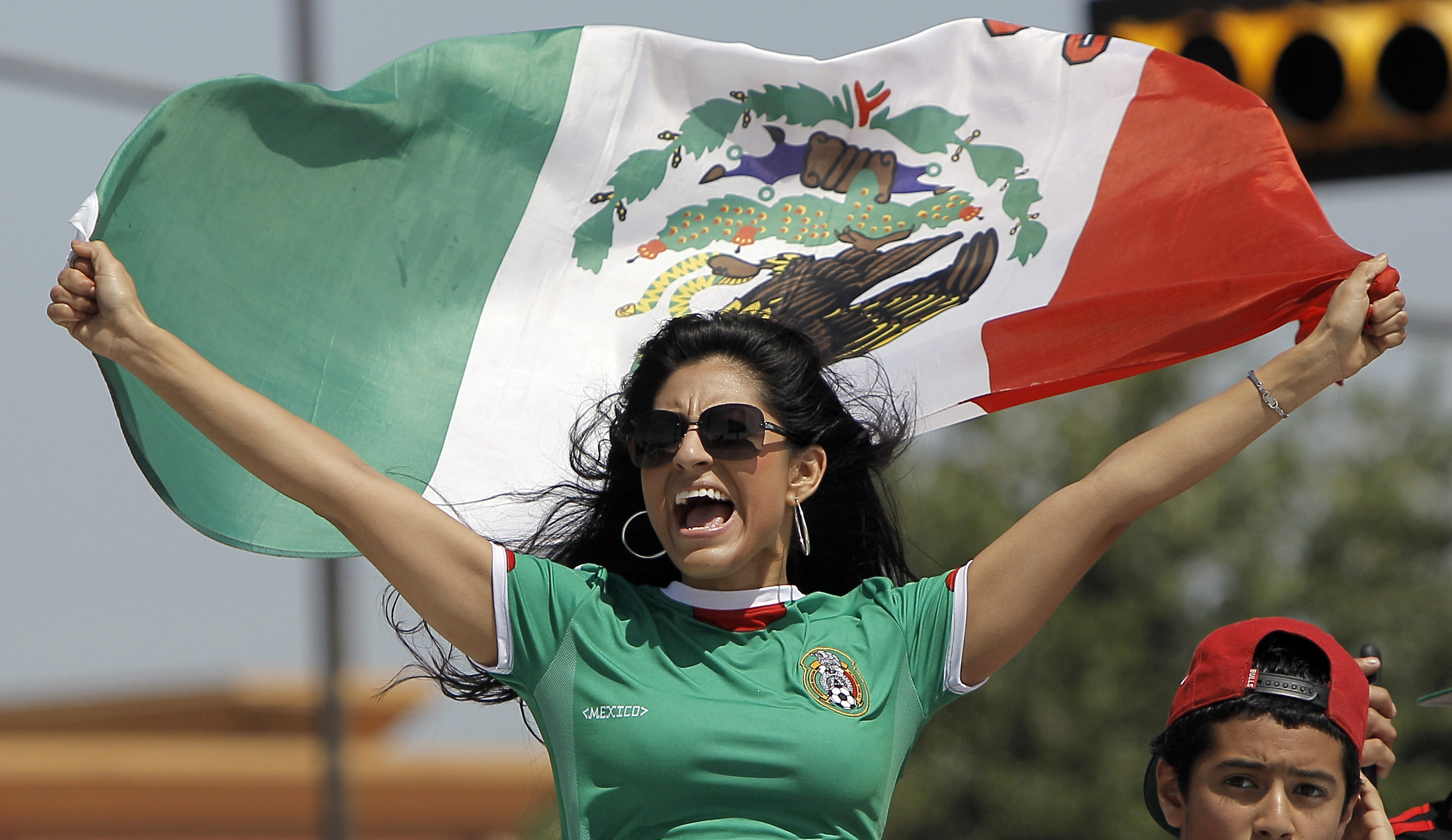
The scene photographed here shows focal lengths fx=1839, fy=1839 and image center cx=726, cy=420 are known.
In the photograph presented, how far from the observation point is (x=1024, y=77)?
3959mm

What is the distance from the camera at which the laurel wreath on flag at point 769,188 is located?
393 cm

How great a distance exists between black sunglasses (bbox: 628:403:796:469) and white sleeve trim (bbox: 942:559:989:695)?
1.28 ft

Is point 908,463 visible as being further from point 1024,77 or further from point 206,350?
point 206,350

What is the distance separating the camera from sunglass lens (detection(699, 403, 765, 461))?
116 inches

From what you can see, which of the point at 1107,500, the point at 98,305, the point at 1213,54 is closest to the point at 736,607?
the point at 1107,500

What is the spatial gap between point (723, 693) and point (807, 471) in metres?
0.50

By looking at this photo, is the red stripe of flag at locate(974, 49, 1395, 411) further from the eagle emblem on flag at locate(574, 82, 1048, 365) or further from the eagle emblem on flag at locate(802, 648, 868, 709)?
the eagle emblem on flag at locate(802, 648, 868, 709)

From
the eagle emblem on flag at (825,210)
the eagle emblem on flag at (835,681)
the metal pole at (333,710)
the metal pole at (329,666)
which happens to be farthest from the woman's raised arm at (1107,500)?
the metal pole at (329,666)

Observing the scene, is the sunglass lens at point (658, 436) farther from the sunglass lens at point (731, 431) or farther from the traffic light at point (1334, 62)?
the traffic light at point (1334, 62)

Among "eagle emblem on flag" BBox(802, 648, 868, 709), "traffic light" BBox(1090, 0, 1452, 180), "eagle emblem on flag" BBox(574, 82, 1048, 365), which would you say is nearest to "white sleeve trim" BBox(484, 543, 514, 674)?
"eagle emblem on flag" BBox(802, 648, 868, 709)

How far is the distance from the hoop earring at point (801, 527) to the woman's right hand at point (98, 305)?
1.10 meters

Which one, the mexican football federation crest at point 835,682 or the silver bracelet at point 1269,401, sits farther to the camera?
the silver bracelet at point 1269,401

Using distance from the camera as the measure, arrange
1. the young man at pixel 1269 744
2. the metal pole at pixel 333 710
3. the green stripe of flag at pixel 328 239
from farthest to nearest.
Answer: the metal pole at pixel 333 710 < the green stripe of flag at pixel 328 239 < the young man at pixel 1269 744

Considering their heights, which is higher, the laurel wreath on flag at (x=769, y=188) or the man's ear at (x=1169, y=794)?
the laurel wreath on flag at (x=769, y=188)
